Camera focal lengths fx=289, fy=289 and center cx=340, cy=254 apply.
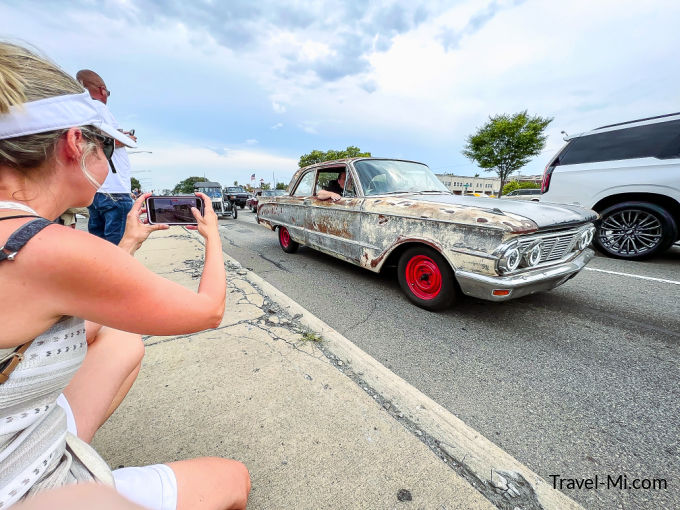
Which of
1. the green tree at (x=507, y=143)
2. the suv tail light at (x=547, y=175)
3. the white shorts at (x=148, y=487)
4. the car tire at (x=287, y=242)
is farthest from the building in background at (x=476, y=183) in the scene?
the white shorts at (x=148, y=487)

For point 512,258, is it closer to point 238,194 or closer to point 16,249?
point 16,249

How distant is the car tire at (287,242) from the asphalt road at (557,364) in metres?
1.62

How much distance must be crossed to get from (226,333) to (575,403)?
2466 millimetres

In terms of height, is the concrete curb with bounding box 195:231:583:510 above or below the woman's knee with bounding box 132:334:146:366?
below

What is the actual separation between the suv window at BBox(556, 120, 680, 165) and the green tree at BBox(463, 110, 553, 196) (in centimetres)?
1962

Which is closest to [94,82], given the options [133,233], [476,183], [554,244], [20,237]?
[133,233]

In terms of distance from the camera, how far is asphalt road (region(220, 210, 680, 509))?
1401 millimetres

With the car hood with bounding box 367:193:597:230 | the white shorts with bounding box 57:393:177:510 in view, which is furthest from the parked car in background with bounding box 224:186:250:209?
the white shorts with bounding box 57:393:177:510

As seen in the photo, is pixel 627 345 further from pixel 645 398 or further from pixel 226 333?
pixel 226 333

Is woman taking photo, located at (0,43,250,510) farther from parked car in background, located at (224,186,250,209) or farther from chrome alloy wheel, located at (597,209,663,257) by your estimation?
parked car in background, located at (224,186,250,209)

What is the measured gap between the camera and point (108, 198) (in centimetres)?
302

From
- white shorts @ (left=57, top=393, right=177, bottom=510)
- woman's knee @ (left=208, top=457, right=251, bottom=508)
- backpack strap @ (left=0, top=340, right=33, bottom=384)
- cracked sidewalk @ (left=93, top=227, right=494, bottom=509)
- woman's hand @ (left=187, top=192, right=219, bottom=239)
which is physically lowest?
cracked sidewalk @ (left=93, top=227, right=494, bottom=509)

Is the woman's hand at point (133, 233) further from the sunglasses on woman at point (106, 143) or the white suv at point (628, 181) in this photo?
the white suv at point (628, 181)

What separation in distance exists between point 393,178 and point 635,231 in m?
4.50
